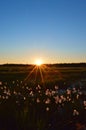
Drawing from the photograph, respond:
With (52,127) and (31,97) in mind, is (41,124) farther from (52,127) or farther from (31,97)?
(31,97)

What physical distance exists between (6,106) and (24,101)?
5.12 feet

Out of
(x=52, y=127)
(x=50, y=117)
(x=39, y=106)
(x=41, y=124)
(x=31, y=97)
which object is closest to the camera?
(x=41, y=124)

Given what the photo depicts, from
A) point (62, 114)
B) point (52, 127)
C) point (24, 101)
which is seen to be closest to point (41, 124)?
point (52, 127)

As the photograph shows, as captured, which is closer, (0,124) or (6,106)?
(0,124)

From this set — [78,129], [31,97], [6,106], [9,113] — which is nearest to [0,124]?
[9,113]

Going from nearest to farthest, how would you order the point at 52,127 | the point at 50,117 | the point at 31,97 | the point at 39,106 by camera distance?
the point at 52,127, the point at 50,117, the point at 39,106, the point at 31,97

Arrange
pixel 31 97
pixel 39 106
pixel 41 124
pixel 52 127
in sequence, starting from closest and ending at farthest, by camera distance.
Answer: pixel 41 124 < pixel 52 127 < pixel 39 106 < pixel 31 97

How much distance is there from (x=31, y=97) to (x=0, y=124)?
4.15 metres

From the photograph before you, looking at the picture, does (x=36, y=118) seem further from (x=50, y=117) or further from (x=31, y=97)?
(x=31, y=97)

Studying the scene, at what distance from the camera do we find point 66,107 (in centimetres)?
1519

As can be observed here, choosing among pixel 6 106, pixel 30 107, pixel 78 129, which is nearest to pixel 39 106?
pixel 30 107

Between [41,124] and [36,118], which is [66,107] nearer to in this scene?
[36,118]

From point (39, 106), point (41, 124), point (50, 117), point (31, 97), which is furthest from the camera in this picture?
point (31, 97)

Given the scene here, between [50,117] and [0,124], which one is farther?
[50,117]
